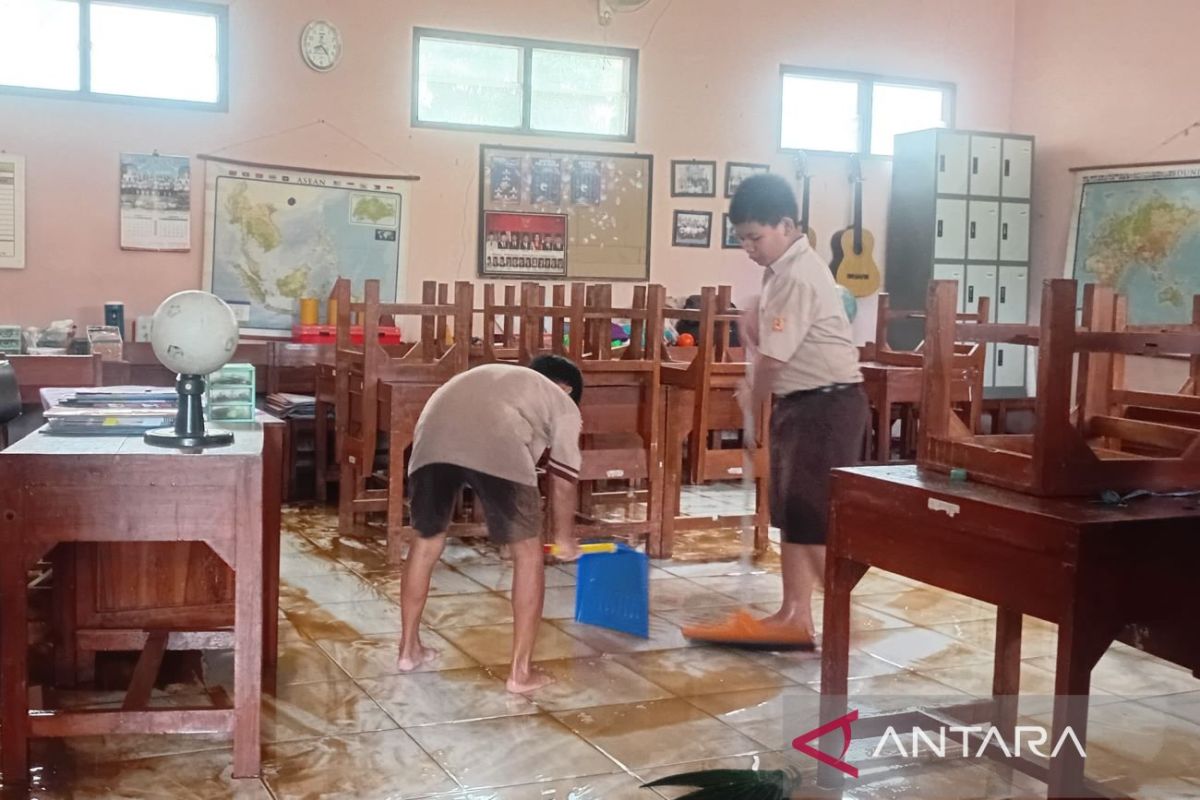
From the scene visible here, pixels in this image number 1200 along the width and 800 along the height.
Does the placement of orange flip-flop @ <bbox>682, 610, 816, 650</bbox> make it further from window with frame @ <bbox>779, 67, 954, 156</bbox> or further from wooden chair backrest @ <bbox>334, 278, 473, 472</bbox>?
window with frame @ <bbox>779, 67, 954, 156</bbox>

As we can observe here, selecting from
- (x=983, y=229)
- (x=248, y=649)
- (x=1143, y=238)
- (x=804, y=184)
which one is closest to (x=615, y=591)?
(x=248, y=649)

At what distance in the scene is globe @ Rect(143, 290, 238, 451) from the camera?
291cm

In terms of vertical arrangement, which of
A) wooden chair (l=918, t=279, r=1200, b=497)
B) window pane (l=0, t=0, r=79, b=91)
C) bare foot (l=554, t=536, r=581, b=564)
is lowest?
bare foot (l=554, t=536, r=581, b=564)

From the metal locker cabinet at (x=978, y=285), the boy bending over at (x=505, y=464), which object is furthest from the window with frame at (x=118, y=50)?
the metal locker cabinet at (x=978, y=285)

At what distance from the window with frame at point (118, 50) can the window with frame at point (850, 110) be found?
157 inches

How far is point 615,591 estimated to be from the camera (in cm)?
430

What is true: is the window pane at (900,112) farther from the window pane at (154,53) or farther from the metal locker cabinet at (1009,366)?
the window pane at (154,53)

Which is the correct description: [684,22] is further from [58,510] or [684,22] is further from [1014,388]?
[58,510]

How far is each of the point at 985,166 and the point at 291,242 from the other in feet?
16.4

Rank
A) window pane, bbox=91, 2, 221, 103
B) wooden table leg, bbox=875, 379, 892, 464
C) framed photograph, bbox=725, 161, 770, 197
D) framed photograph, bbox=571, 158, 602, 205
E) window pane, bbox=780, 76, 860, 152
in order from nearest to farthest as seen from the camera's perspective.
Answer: wooden table leg, bbox=875, 379, 892, 464, window pane, bbox=91, 2, 221, 103, framed photograph, bbox=571, 158, 602, 205, framed photograph, bbox=725, 161, 770, 197, window pane, bbox=780, 76, 860, 152

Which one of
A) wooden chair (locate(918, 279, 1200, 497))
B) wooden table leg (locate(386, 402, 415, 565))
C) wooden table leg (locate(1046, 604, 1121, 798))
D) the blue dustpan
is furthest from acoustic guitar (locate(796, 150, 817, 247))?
wooden table leg (locate(1046, 604, 1121, 798))

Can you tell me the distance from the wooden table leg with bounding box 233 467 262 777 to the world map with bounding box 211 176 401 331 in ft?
15.6

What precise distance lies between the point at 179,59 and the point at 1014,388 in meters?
6.23

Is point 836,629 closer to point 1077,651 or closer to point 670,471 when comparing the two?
point 1077,651
